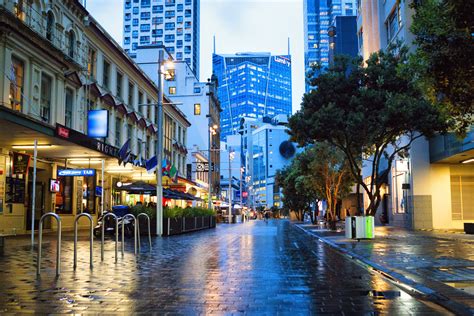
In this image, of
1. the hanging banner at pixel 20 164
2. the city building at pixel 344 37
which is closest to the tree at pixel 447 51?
the hanging banner at pixel 20 164

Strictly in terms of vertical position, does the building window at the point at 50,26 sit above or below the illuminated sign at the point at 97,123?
above

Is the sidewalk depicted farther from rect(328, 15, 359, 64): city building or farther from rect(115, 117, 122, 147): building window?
rect(328, 15, 359, 64): city building

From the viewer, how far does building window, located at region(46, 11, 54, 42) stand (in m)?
25.4

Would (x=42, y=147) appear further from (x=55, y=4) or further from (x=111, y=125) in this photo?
(x=111, y=125)

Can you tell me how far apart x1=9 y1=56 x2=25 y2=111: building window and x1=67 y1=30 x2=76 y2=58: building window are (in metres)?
5.37

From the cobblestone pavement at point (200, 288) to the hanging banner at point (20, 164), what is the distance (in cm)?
952

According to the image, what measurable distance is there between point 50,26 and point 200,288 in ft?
69.2

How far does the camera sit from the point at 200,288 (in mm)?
8969

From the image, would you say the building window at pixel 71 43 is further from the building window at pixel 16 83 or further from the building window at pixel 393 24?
the building window at pixel 393 24

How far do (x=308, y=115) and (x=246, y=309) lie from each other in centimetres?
1715

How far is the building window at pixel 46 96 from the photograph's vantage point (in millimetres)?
24955

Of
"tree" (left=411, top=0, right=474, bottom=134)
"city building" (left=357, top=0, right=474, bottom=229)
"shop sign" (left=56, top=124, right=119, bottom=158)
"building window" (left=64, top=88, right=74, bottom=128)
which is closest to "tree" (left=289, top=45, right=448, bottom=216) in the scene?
"shop sign" (left=56, top=124, right=119, bottom=158)

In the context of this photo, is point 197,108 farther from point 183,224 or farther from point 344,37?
point 183,224

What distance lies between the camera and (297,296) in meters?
8.21
